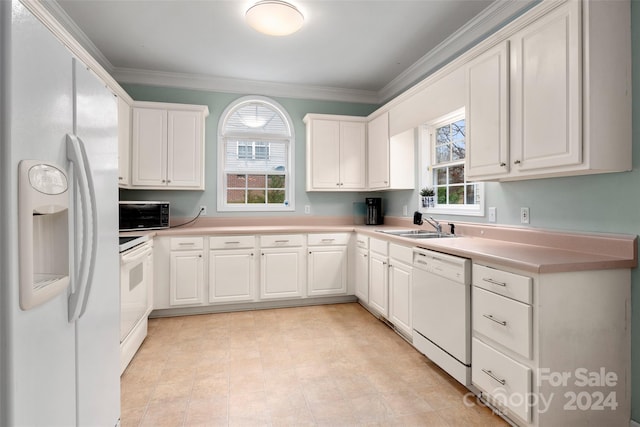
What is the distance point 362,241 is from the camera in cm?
365

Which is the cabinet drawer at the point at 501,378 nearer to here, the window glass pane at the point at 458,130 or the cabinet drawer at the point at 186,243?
the window glass pane at the point at 458,130

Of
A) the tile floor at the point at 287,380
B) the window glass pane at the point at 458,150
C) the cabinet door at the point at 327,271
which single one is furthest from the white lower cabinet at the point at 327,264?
the window glass pane at the point at 458,150

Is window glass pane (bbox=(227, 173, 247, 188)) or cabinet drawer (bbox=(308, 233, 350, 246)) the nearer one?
cabinet drawer (bbox=(308, 233, 350, 246))

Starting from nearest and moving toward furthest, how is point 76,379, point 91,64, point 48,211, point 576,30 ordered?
point 48,211, point 76,379, point 576,30, point 91,64

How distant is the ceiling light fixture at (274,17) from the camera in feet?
7.92

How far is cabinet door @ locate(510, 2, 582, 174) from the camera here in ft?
5.49

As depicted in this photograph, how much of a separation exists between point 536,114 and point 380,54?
195cm

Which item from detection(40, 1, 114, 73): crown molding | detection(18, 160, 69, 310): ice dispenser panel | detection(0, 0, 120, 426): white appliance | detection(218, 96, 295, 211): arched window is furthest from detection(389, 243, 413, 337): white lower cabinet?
detection(40, 1, 114, 73): crown molding

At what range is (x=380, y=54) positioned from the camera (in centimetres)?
340

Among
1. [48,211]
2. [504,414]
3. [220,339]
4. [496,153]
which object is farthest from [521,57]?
[220,339]

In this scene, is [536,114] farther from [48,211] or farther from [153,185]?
[153,185]

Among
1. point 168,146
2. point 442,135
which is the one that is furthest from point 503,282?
point 168,146

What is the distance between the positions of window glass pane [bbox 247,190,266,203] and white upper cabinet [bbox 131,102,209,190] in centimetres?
→ 66

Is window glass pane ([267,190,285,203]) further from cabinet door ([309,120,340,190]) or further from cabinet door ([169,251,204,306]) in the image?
cabinet door ([169,251,204,306])
